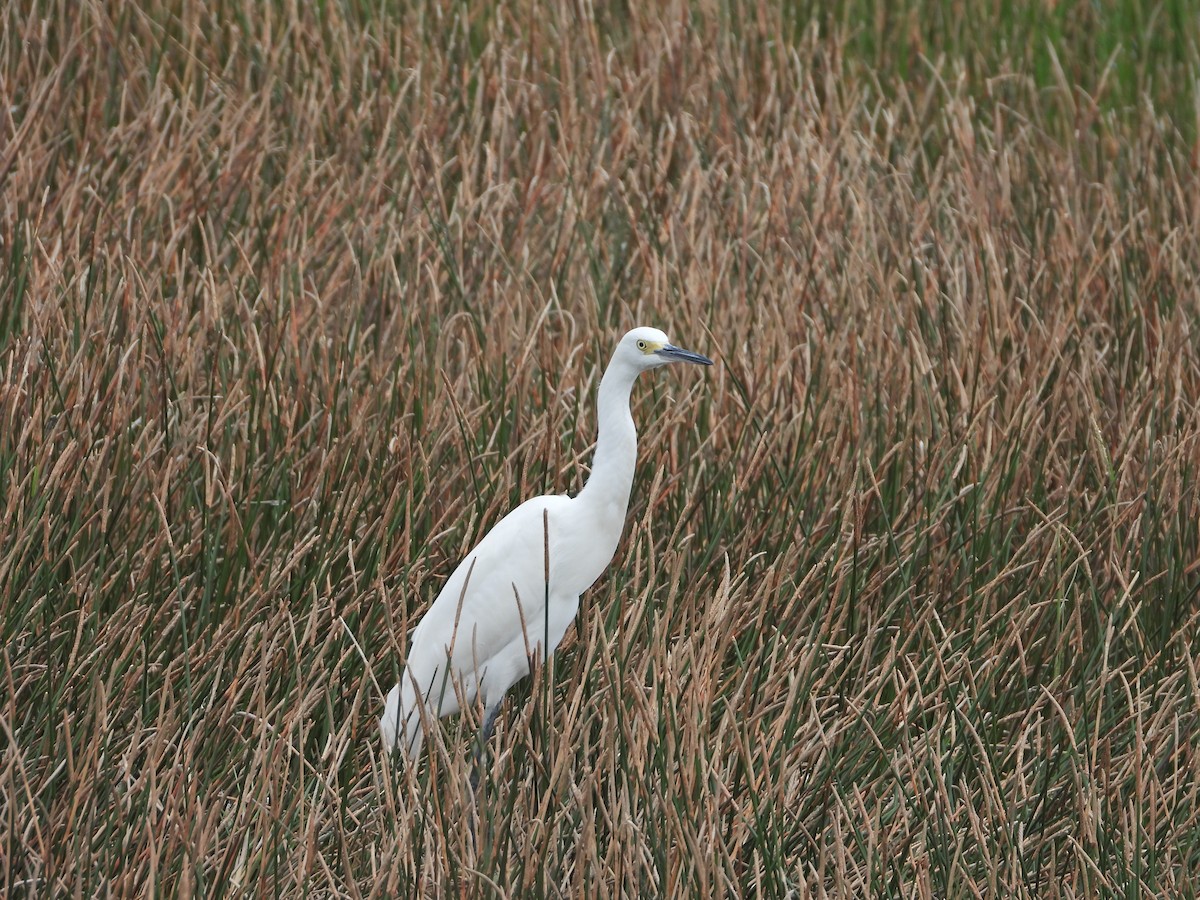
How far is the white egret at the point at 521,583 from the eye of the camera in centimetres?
250

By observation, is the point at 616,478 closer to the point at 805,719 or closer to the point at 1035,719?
the point at 805,719

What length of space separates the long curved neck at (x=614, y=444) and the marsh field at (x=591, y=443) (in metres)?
0.20

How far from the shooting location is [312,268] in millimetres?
4141

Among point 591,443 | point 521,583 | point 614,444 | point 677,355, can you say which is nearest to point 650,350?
point 677,355

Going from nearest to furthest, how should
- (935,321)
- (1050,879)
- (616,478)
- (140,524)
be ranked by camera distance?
(1050,879) → (616,478) → (140,524) → (935,321)

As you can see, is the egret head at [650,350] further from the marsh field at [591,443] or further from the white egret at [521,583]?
the marsh field at [591,443]

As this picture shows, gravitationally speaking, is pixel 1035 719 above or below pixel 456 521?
below

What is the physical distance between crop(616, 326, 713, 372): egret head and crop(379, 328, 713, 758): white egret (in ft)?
0.21

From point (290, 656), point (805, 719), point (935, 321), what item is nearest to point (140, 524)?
point (290, 656)

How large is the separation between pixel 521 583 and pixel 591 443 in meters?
0.81

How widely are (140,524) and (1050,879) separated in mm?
1627

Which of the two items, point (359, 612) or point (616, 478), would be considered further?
point (359, 612)

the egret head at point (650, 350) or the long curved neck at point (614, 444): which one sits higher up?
the egret head at point (650, 350)

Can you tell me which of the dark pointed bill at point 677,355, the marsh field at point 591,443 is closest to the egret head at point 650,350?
the dark pointed bill at point 677,355
